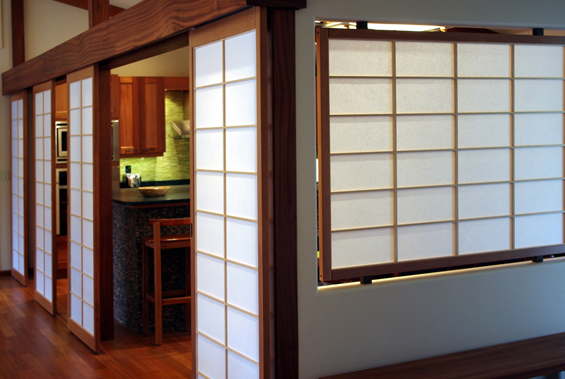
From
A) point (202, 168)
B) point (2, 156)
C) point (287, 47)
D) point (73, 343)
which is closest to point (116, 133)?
point (2, 156)

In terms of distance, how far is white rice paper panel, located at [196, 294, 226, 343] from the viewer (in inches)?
106

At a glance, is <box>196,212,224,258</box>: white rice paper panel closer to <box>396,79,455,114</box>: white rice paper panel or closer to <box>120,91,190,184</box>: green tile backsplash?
<box>396,79,455,114</box>: white rice paper panel

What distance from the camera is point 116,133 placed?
6.72 m

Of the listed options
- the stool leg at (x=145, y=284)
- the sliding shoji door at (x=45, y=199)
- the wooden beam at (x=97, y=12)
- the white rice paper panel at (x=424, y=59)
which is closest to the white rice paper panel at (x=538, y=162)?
the white rice paper panel at (x=424, y=59)

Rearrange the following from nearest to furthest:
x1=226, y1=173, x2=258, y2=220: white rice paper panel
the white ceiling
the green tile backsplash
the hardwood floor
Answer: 1. x1=226, y1=173, x2=258, y2=220: white rice paper panel
2. the hardwood floor
3. the white ceiling
4. the green tile backsplash

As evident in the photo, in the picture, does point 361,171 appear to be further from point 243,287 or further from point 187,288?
point 187,288

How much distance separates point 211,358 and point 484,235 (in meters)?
1.57

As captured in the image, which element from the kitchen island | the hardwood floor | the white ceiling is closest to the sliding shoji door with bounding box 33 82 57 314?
the hardwood floor

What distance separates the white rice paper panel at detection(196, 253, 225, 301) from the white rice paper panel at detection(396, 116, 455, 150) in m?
1.09

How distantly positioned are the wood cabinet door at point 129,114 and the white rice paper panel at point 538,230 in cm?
525

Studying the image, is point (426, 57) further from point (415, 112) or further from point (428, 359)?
point (428, 359)

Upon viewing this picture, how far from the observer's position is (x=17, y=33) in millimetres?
6414

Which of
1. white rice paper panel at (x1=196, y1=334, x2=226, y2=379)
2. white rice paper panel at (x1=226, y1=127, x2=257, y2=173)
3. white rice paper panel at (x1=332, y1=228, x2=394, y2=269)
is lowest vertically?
white rice paper panel at (x1=196, y1=334, x2=226, y2=379)

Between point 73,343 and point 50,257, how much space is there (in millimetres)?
1160
